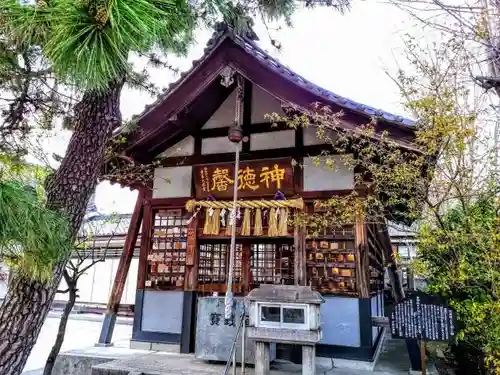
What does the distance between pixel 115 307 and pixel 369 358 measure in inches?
180

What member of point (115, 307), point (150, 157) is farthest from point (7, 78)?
point (115, 307)

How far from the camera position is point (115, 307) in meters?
6.90

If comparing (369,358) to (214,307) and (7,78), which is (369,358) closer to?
(214,307)

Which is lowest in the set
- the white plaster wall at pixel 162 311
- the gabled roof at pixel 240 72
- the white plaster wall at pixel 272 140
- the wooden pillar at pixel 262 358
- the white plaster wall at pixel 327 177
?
the wooden pillar at pixel 262 358

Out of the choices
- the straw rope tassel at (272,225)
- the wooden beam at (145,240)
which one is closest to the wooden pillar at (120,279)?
the wooden beam at (145,240)

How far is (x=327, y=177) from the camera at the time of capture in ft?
20.5

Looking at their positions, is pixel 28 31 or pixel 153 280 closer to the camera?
pixel 28 31

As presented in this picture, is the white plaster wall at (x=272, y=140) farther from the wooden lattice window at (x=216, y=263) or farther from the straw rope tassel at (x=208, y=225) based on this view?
the wooden lattice window at (x=216, y=263)

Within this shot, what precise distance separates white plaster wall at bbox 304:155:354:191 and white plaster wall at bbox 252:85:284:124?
1239 mm

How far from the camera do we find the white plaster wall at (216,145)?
707 centimetres

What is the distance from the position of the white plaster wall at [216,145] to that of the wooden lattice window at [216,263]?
181 cm

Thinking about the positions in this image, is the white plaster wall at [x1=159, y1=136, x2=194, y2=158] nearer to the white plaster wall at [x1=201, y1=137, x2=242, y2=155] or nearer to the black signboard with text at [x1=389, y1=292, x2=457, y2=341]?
the white plaster wall at [x1=201, y1=137, x2=242, y2=155]

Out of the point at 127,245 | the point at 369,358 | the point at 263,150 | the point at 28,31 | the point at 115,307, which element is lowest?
the point at 369,358

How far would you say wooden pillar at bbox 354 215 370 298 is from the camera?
18.8 ft
